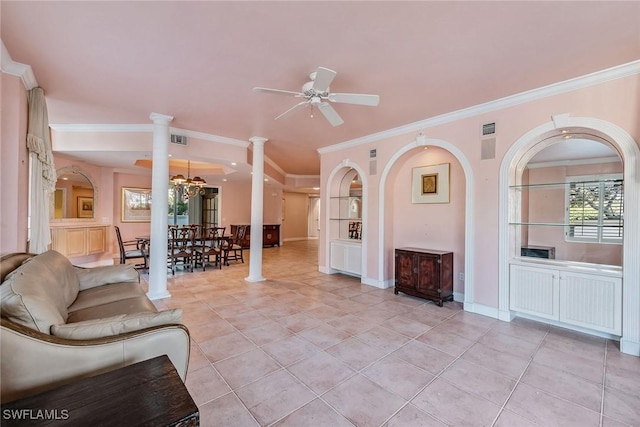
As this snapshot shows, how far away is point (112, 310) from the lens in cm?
225

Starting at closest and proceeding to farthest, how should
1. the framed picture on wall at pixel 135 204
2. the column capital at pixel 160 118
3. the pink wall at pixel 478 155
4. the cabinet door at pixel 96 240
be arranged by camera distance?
1. the pink wall at pixel 478 155
2. the column capital at pixel 160 118
3. the cabinet door at pixel 96 240
4. the framed picture on wall at pixel 135 204

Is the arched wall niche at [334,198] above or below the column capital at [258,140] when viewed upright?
below

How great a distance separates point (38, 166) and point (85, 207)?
4536 mm

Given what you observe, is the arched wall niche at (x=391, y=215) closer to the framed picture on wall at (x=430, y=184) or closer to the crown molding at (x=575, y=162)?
the framed picture on wall at (x=430, y=184)

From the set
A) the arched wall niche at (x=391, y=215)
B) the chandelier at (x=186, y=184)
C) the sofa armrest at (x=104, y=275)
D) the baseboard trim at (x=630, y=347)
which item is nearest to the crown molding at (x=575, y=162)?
the arched wall niche at (x=391, y=215)

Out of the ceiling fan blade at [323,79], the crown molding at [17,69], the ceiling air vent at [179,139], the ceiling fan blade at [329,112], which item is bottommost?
the ceiling fan blade at [329,112]

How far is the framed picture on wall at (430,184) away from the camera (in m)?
4.50

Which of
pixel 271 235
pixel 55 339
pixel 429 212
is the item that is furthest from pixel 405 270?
pixel 271 235

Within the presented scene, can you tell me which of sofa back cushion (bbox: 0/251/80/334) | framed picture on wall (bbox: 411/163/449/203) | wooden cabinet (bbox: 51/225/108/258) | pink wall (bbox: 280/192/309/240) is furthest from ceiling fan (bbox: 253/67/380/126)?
pink wall (bbox: 280/192/309/240)

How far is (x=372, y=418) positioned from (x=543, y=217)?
333 cm

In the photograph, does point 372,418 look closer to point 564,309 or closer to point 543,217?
point 564,309

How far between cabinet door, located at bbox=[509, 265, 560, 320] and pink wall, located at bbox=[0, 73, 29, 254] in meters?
5.43

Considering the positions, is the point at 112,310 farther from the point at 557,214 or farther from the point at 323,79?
the point at 557,214

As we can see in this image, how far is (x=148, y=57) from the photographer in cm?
262
